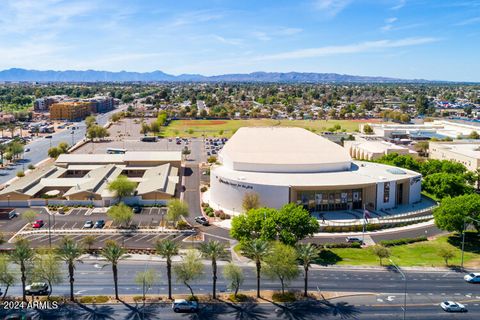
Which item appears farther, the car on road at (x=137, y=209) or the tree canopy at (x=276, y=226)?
the car on road at (x=137, y=209)

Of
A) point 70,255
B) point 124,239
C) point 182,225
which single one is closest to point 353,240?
point 182,225

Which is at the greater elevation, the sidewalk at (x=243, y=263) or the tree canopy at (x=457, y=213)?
the tree canopy at (x=457, y=213)

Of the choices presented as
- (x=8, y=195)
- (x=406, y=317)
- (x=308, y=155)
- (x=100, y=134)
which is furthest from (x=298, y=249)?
(x=100, y=134)

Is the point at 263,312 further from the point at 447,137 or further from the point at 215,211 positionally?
the point at 447,137

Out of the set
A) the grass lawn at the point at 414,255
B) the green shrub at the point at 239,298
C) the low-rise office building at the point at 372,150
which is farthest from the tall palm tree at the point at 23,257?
the low-rise office building at the point at 372,150

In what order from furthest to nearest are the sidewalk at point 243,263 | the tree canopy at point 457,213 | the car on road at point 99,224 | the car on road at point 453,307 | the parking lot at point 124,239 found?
the car on road at point 99,224
the tree canopy at point 457,213
the parking lot at point 124,239
the sidewalk at point 243,263
the car on road at point 453,307

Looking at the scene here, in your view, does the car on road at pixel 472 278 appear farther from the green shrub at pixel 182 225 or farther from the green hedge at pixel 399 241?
the green shrub at pixel 182 225

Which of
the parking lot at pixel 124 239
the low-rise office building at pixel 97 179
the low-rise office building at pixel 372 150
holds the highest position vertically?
the low-rise office building at pixel 372 150
